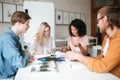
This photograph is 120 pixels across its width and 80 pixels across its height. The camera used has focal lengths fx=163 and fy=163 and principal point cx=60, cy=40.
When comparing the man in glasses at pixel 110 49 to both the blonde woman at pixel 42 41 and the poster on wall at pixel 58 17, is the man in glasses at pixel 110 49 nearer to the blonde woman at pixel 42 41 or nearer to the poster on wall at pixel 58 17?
the blonde woman at pixel 42 41

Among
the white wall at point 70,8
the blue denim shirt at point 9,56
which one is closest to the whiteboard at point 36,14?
the white wall at point 70,8

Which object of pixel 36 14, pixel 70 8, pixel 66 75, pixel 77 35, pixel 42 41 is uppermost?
pixel 70 8

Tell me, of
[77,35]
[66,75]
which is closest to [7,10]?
[77,35]

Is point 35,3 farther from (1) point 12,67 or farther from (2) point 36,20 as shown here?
(1) point 12,67

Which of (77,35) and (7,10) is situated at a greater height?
(7,10)

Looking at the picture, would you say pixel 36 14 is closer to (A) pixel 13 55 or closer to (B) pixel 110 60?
(A) pixel 13 55

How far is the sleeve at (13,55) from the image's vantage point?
1548 mm

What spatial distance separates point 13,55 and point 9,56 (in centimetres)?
6

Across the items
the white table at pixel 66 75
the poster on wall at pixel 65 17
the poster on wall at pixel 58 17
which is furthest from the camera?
the poster on wall at pixel 65 17

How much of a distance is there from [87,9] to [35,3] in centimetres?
252

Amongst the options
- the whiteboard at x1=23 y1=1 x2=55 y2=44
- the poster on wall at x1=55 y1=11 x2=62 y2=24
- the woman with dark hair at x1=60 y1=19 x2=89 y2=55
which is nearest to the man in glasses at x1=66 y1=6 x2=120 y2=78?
the woman with dark hair at x1=60 y1=19 x2=89 y2=55

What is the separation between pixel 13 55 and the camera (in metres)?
1.55

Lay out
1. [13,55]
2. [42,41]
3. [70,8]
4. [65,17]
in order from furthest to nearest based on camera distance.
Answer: [70,8] < [65,17] < [42,41] < [13,55]

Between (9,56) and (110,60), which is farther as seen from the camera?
(9,56)
